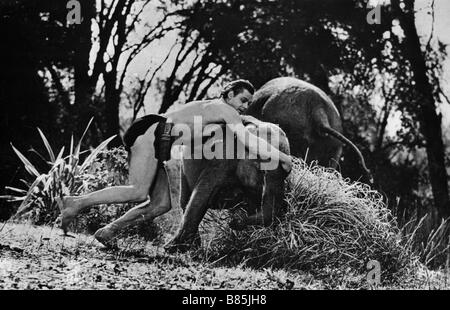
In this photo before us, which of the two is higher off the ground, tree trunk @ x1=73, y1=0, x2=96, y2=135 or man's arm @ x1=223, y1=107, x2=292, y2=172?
tree trunk @ x1=73, y1=0, x2=96, y2=135

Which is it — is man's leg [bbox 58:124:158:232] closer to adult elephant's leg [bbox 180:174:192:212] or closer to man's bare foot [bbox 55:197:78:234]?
man's bare foot [bbox 55:197:78:234]

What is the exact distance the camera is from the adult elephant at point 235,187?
534cm

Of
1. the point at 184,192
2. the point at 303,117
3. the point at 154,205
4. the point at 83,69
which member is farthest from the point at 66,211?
the point at 83,69

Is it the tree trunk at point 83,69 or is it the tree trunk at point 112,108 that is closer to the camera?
the tree trunk at point 83,69

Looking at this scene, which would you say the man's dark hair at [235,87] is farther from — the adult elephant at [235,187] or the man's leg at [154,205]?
the man's leg at [154,205]

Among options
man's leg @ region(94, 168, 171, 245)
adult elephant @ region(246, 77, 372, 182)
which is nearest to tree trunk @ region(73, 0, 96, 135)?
adult elephant @ region(246, 77, 372, 182)

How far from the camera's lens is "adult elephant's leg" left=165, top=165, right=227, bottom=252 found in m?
5.33

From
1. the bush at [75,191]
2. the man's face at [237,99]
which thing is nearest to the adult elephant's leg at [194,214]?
the man's face at [237,99]

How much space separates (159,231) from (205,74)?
28.0 feet

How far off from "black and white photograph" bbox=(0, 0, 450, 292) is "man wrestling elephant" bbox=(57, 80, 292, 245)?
0.5 inches

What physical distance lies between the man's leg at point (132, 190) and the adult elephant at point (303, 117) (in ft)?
7.47
